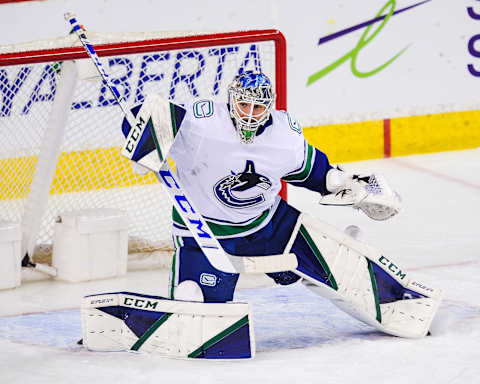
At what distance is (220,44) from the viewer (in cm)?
511

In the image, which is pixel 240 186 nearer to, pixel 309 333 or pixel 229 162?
pixel 229 162

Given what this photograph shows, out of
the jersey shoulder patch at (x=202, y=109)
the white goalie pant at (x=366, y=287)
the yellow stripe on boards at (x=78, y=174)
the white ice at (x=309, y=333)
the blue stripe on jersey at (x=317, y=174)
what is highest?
the jersey shoulder patch at (x=202, y=109)

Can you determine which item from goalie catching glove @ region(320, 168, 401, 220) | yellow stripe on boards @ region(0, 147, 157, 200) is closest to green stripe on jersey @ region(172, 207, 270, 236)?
goalie catching glove @ region(320, 168, 401, 220)

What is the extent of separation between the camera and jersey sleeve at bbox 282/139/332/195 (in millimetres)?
4051

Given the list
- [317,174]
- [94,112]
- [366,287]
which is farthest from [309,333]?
[94,112]

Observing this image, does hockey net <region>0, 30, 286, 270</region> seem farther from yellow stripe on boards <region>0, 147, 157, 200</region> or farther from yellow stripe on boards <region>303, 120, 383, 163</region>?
yellow stripe on boards <region>303, 120, 383, 163</region>

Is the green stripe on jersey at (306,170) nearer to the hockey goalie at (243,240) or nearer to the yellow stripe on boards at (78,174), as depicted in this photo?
the hockey goalie at (243,240)

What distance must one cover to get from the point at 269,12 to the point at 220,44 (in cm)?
148

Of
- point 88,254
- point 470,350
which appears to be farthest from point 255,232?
point 88,254

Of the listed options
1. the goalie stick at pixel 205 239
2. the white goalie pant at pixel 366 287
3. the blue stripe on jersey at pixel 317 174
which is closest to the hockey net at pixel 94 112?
the blue stripe on jersey at pixel 317 174

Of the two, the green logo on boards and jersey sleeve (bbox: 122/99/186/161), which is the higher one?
the green logo on boards

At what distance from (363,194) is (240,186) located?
40cm

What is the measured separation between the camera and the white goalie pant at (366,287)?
4.08 metres

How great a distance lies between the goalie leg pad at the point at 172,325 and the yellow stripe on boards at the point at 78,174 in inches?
55.3
